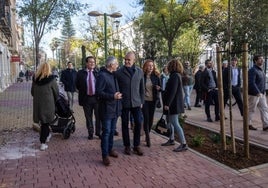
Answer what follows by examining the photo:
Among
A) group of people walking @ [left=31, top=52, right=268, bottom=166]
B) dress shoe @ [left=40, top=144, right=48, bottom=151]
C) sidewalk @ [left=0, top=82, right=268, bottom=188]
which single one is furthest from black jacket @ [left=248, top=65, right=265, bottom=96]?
dress shoe @ [left=40, top=144, right=48, bottom=151]

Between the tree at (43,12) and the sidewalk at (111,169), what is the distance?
20.5 m

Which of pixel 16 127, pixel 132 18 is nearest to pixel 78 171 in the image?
pixel 16 127

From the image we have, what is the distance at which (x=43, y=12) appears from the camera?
1057 inches

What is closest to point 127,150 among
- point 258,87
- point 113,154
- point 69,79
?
point 113,154

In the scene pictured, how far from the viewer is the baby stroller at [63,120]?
26.9 ft

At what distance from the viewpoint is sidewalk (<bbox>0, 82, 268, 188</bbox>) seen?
5.14 m

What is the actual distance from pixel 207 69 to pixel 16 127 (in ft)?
20.7

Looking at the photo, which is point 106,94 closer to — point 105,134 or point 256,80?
point 105,134

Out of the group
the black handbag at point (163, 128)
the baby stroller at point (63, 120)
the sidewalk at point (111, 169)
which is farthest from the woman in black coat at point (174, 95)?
the baby stroller at point (63, 120)

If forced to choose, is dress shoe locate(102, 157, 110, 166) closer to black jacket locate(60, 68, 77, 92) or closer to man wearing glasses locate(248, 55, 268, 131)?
man wearing glasses locate(248, 55, 268, 131)

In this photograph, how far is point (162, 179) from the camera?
5270 mm

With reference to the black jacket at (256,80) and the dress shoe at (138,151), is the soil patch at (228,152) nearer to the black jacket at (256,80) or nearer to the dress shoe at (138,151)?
the dress shoe at (138,151)

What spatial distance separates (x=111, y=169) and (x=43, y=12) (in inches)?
916

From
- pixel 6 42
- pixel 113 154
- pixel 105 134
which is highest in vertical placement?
pixel 6 42
